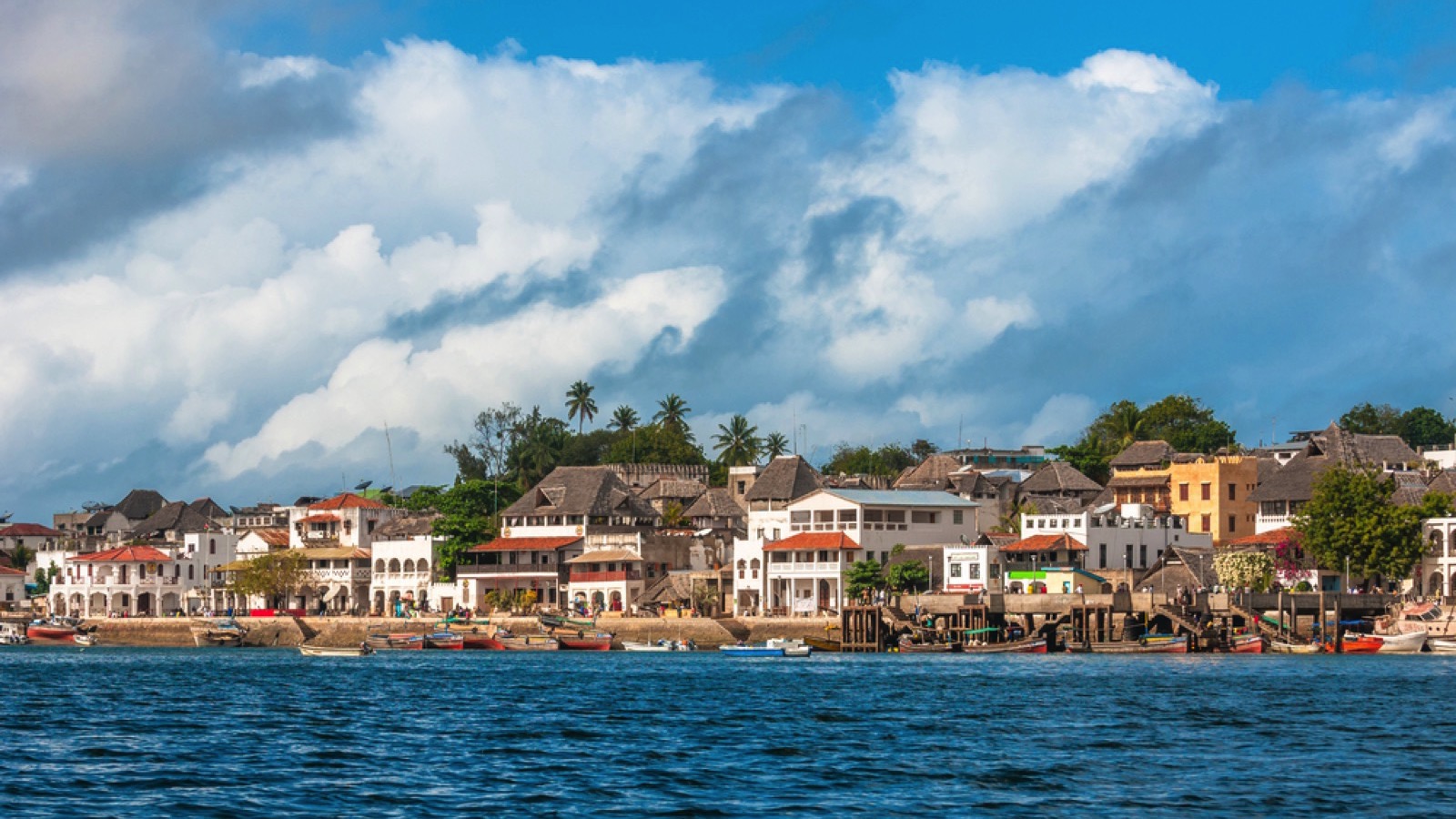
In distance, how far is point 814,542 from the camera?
5044 inches

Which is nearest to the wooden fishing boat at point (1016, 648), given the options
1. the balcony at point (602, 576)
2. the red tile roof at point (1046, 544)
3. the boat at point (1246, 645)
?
the boat at point (1246, 645)

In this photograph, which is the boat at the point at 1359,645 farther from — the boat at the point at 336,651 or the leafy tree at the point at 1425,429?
the leafy tree at the point at 1425,429

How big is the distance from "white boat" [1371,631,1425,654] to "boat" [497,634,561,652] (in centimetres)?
5105

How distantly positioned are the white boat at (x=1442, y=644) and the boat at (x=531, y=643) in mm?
53415

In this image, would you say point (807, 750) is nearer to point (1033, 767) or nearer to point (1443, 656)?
point (1033, 767)

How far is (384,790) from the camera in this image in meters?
39.9

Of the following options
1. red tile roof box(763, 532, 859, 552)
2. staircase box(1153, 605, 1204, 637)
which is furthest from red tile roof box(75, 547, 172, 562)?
staircase box(1153, 605, 1204, 637)

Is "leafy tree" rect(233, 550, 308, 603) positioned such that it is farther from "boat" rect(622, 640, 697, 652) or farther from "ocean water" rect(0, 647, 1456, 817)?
"ocean water" rect(0, 647, 1456, 817)

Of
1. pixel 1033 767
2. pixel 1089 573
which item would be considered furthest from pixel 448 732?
pixel 1089 573

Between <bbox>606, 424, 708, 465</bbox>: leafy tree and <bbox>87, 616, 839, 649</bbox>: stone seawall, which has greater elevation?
<bbox>606, 424, 708, 465</bbox>: leafy tree

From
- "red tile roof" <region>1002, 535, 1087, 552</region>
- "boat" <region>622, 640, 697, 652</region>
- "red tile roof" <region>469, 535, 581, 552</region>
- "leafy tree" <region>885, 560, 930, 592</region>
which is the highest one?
"red tile roof" <region>469, 535, 581, 552</region>

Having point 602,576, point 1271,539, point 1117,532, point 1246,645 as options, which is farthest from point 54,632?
point 1271,539

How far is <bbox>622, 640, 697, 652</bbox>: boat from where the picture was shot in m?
119

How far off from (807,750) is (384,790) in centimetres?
1279
